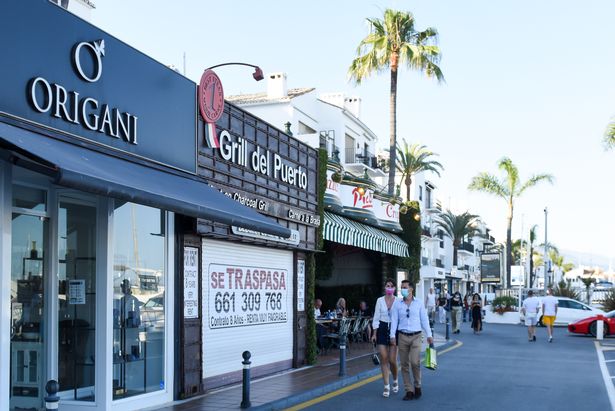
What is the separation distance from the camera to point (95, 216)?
10.4 metres

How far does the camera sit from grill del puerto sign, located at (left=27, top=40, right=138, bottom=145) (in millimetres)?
8641

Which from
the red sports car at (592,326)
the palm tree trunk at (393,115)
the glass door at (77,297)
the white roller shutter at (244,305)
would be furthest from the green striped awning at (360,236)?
the glass door at (77,297)

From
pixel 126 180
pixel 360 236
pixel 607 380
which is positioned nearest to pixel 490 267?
pixel 360 236

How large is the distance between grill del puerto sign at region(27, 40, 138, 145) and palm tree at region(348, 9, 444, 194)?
2363 centimetres

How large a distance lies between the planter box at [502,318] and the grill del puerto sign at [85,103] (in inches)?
1316

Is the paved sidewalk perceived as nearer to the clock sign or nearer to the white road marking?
the clock sign

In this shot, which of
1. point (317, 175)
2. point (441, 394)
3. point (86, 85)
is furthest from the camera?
point (317, 175)

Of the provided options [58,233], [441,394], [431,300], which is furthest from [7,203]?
[431,300]

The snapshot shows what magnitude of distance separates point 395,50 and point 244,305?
21.9 m

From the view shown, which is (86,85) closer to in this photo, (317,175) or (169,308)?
(169,308)

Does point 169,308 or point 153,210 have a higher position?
point 153,210

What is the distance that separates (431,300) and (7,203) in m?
26.3

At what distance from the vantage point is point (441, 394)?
1257 centimetres

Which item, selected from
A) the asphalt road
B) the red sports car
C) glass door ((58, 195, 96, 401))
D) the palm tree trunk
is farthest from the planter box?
glass door ((58, 195, 96, 401))
